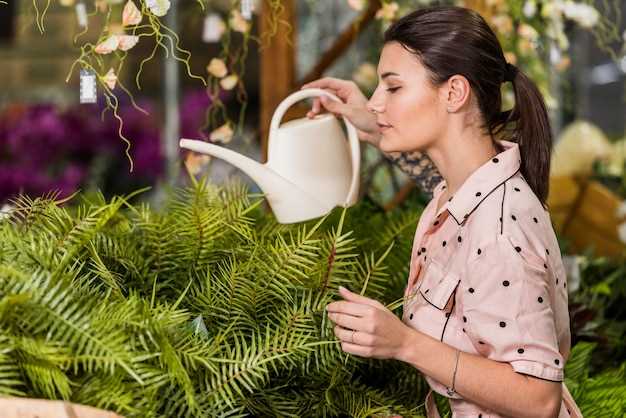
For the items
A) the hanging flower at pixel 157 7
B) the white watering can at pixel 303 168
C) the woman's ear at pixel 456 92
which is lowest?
the white watering can at pixel 303 168

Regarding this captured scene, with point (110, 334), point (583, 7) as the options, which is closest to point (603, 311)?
point (583, 7)

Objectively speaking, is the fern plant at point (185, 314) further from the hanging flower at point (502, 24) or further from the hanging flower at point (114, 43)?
the hanging flower at point (502, 24)

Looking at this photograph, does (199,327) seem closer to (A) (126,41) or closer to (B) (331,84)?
(A) (126,41)

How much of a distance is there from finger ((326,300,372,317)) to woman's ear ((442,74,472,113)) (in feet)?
1.02

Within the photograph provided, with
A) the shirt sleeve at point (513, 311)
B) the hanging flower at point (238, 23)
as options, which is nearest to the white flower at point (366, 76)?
the hanging flower at point (238, 23)

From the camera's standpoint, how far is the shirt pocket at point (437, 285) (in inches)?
49.3

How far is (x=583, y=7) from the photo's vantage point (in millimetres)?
2375

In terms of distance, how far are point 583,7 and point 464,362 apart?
1.42 meters

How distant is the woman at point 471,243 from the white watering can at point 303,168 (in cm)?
18

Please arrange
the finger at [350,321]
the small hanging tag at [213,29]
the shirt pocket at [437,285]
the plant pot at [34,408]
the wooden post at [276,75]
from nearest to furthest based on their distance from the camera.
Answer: the plant pot at [34,408] < the finger at [350,321] < the shirt pocket at [437,285] < the small hanging tag at [213,29] < the wooden post at [276,75]

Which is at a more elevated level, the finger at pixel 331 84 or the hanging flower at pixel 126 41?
the hanging flower at pixel 126 41

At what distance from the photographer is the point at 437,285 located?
4.18 feet

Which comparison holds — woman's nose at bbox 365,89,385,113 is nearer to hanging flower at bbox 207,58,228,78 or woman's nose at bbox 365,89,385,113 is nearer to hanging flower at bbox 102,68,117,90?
hanging flower at bbox 102,68,117,90

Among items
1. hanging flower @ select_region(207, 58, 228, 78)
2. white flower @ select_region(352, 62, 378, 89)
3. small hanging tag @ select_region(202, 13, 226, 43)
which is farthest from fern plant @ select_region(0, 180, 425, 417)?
white flower @ select_region(352, 62, 378, 89)
